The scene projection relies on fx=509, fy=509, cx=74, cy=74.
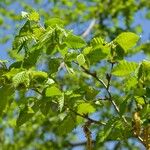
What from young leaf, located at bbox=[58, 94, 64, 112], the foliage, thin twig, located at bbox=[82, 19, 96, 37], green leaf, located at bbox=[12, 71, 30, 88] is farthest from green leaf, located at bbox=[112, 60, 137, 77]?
thin twig, located at bbox=[82, 19, 96, 37]

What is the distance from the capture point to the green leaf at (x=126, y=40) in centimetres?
199

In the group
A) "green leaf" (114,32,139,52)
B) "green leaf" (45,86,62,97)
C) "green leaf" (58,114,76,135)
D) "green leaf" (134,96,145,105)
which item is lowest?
"green leaf" (134,96,145,105)

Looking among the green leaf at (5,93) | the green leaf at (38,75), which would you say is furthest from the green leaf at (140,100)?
the green leaf at (5,93)

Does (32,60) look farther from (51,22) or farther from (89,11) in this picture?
(89,11)

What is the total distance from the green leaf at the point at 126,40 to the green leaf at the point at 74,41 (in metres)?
0.14

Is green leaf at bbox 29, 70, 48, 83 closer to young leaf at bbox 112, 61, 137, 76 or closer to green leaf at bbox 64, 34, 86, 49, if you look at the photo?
green leaf at bbox 64, 34, 86, 49

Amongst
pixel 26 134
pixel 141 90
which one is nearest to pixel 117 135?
pixel 141 90

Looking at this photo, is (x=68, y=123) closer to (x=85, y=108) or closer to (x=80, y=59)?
(x=85, y=108)

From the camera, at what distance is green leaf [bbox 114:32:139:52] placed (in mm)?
1989

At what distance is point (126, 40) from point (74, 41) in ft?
0.70

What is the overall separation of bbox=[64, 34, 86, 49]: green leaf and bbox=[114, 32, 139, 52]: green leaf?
0.14 metres

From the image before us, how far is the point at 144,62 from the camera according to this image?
6.29 ft

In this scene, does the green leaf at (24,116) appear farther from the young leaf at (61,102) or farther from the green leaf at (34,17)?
the green leaf at (34,17)

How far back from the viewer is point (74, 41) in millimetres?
1964
